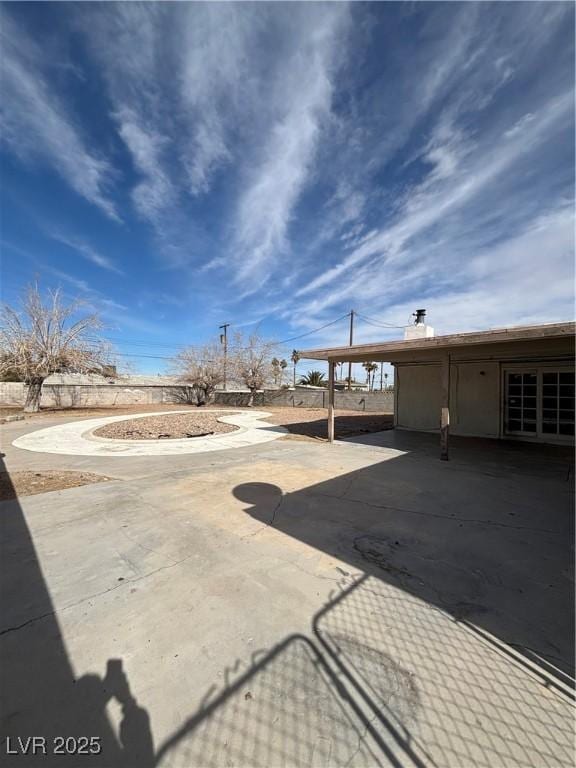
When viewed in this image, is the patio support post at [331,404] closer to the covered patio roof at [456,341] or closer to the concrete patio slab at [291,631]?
the covered patio roof at [456,341]

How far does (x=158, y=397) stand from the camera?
2566 centimetres

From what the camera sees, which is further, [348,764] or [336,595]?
[336,595]

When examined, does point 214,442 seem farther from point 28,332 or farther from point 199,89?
point 28,332

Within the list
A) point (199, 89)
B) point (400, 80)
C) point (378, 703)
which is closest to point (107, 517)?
point (378, 703)

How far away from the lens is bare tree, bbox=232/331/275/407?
22656mm

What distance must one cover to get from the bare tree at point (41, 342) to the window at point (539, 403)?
63.1 feet

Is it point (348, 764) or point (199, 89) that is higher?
point (199, 89)

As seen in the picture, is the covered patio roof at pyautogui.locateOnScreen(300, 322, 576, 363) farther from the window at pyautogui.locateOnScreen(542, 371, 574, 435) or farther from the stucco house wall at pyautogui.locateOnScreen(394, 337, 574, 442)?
the window at pyautogui.locateOnScreen(542, 371, 574, 435)

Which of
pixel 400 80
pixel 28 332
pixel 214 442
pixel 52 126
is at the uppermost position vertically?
pixel 400 80

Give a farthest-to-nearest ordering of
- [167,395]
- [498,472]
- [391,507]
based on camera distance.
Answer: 1. [167,395]
2. [498,472]
3. [391,507]

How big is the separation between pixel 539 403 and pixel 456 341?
4.58 m

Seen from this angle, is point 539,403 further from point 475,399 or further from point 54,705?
point 54,705

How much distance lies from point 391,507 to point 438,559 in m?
1.19

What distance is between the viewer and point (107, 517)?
3.64 m
